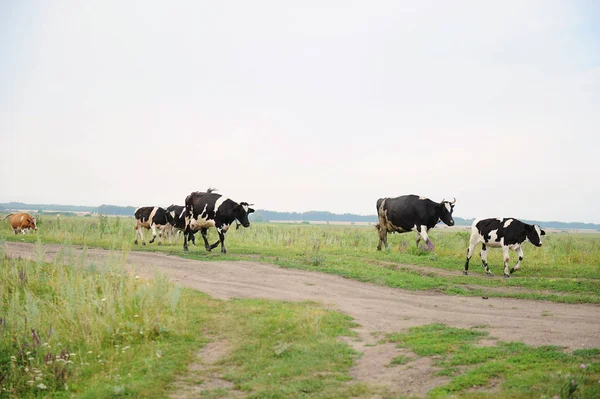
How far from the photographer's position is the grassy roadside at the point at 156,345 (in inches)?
324

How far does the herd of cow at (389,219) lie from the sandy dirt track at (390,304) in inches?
199

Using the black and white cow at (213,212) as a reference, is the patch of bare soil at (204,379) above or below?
below

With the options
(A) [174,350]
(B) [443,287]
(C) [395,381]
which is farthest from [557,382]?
(B) [443,287]

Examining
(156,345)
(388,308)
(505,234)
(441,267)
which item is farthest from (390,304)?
(441,267)

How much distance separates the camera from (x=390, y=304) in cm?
1358

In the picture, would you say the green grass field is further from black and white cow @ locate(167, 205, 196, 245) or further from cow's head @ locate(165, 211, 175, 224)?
cow's head @ locate(165, 211, 175, 224)

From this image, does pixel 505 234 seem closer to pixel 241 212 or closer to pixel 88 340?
pixel 241 212

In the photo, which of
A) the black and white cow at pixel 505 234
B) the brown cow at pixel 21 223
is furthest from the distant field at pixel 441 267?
the brown cow at pixel 21 223

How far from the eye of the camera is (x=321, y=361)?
884cm

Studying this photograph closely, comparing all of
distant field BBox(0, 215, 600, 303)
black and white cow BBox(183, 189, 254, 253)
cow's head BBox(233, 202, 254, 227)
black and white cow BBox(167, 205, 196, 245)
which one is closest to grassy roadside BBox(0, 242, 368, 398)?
distant field BBox(0, 215, 600, 303)

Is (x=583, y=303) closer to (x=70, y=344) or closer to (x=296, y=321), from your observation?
(x=296, y=321)

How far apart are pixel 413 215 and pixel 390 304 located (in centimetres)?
1453

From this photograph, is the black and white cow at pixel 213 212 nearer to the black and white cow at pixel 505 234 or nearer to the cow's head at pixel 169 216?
the cow's head at pixel 169 216

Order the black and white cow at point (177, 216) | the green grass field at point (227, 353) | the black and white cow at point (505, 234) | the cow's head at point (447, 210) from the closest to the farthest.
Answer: the green grass field at point (227, 353), the black and white cow at point (505, 234), the cow's head at point (447, 210), the black and white cow at point (177, 216)
